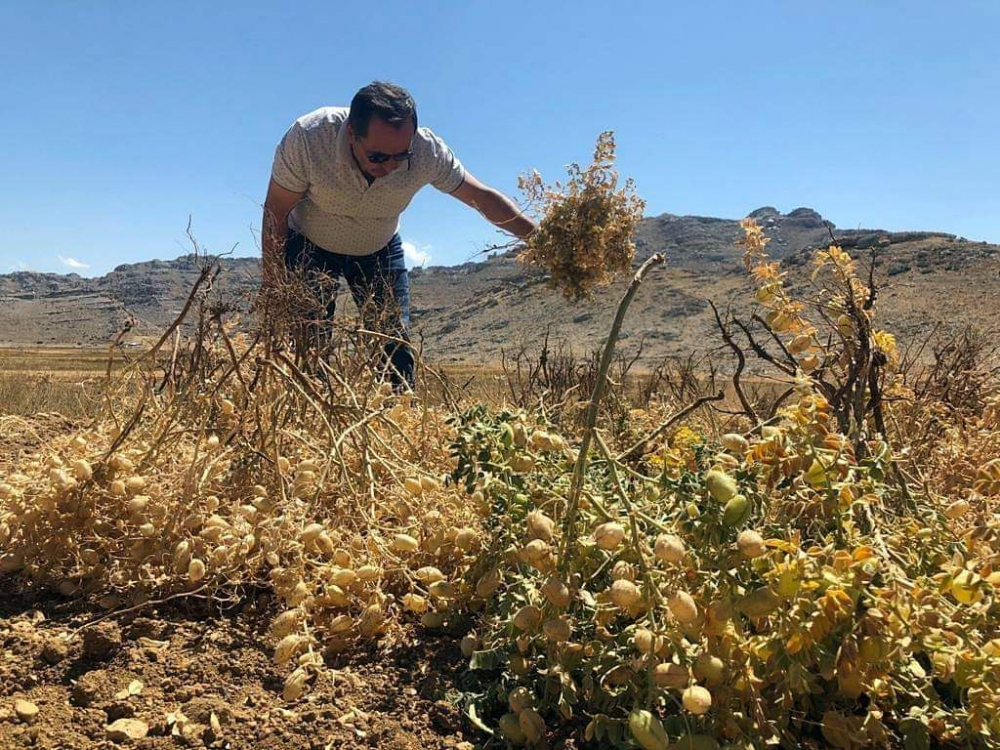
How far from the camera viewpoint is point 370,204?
379cm

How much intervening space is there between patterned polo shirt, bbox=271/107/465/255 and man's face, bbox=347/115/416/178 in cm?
11

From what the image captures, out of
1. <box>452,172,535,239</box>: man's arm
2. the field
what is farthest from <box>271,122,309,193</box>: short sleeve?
the field

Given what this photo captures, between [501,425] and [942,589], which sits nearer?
[942,589]

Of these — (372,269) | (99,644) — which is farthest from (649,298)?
(99,644)

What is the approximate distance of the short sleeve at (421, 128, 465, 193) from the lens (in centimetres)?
386

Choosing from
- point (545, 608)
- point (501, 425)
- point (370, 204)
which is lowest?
point (545, 608)

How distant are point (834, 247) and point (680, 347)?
1294 inches

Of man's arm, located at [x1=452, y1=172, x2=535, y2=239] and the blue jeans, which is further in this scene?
man's arm, located at [x1=452, y1=172, x2=535, y2=239]

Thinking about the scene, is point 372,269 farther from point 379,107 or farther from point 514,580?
point 514,580

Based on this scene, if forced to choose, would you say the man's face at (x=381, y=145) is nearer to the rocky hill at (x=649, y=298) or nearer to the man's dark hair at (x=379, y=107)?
the man's dark hair at (x=379, y=107)

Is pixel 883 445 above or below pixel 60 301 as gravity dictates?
below

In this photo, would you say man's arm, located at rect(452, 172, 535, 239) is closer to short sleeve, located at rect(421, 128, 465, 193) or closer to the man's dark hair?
short sleeve, located at rect(421, 128, 465, 193)

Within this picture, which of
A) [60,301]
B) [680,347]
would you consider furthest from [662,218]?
[60,301]

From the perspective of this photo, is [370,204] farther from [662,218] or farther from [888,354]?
[662,218]
